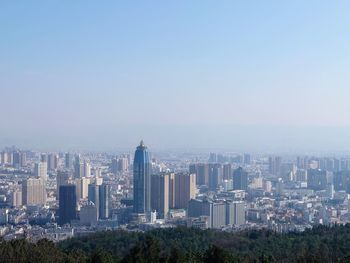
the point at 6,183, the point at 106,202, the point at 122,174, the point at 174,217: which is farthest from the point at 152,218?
the point at 122,174

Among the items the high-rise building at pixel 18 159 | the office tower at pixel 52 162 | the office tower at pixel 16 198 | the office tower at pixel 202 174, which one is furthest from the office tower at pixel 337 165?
the office tower at pixel 16 198

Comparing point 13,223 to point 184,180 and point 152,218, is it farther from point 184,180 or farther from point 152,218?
point 184,180

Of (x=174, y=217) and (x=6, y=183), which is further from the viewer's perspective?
A: (x=6, y=183)

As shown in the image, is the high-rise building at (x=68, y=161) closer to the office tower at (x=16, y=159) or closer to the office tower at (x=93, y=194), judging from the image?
the office tower at (x=16, y=159)

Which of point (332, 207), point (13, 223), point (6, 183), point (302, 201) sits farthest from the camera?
point (6, 183)

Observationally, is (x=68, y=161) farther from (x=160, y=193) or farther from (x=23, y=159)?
(x=160, y=193)

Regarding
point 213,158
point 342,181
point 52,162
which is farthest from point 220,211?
point 213,158
